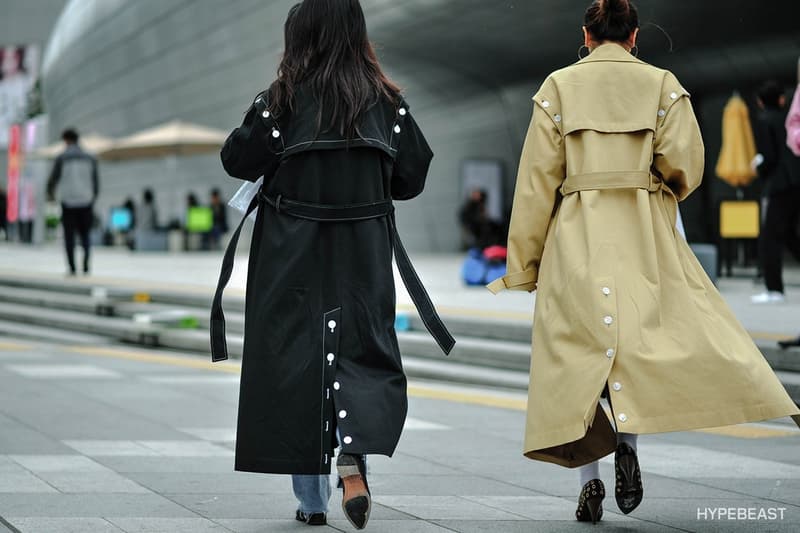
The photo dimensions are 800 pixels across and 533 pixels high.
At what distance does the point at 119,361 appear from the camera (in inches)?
409

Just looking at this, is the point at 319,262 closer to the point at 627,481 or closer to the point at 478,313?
the point at 627,481

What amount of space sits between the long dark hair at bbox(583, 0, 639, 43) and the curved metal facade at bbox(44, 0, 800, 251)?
165 cm

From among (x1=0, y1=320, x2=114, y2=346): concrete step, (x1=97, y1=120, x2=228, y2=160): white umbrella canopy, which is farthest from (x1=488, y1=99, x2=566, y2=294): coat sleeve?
(x1=97, y1=120, x2=228, y2=160): white umbrella canopy

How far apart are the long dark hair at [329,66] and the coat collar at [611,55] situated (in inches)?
30.5

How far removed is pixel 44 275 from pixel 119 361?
262 inches

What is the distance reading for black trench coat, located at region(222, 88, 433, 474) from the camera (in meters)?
4.08

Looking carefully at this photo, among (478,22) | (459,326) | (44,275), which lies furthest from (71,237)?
(478,22)

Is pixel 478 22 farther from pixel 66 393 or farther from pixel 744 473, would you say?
pixel 744 473

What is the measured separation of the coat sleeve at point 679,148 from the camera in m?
4.28

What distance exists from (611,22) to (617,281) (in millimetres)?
968

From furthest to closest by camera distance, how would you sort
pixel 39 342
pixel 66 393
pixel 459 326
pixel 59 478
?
pixel 39 342, pixel 459 326, pixel 66 393, pixel 59 478

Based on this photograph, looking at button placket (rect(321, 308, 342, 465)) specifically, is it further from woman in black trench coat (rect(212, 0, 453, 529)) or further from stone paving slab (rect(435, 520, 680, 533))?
stone paving slab (rect(435, 520, 680, 533))

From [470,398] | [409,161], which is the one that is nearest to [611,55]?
[409,161]

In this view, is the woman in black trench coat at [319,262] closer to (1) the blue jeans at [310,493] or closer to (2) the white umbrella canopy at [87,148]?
(1) the blue jeans at [310,493]
